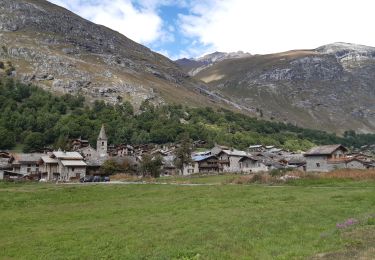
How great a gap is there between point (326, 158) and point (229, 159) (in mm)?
50533

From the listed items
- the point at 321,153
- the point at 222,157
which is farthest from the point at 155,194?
the point at 222,157

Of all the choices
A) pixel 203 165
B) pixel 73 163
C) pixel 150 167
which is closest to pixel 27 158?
pixel 73 163

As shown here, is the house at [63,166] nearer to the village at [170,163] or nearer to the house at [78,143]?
the village at [170,163]

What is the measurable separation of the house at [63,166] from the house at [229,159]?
1910 inches

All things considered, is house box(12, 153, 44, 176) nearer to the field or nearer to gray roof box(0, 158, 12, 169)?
gray roof box(0, 158, 12, 169)

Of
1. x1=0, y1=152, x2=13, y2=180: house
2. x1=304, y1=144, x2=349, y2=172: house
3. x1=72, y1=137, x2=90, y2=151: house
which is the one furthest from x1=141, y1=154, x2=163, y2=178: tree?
x1=72, y1=137, x2=90, y2=151: house

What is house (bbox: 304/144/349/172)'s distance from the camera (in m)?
99.3

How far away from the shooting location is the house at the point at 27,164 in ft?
430

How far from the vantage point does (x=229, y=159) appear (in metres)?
148

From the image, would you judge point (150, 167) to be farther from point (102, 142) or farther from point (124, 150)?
point (124, 150)

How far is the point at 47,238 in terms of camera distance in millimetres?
27125

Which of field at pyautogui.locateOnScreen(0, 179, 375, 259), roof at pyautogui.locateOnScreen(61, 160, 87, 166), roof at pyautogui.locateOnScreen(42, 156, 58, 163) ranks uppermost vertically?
roof at pyautogui.locateOnScreen(42, 156, 58, 163)

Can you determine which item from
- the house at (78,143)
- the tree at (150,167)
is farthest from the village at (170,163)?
the house at (78,143)

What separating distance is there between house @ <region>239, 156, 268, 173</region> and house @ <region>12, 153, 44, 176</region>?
63.4m
